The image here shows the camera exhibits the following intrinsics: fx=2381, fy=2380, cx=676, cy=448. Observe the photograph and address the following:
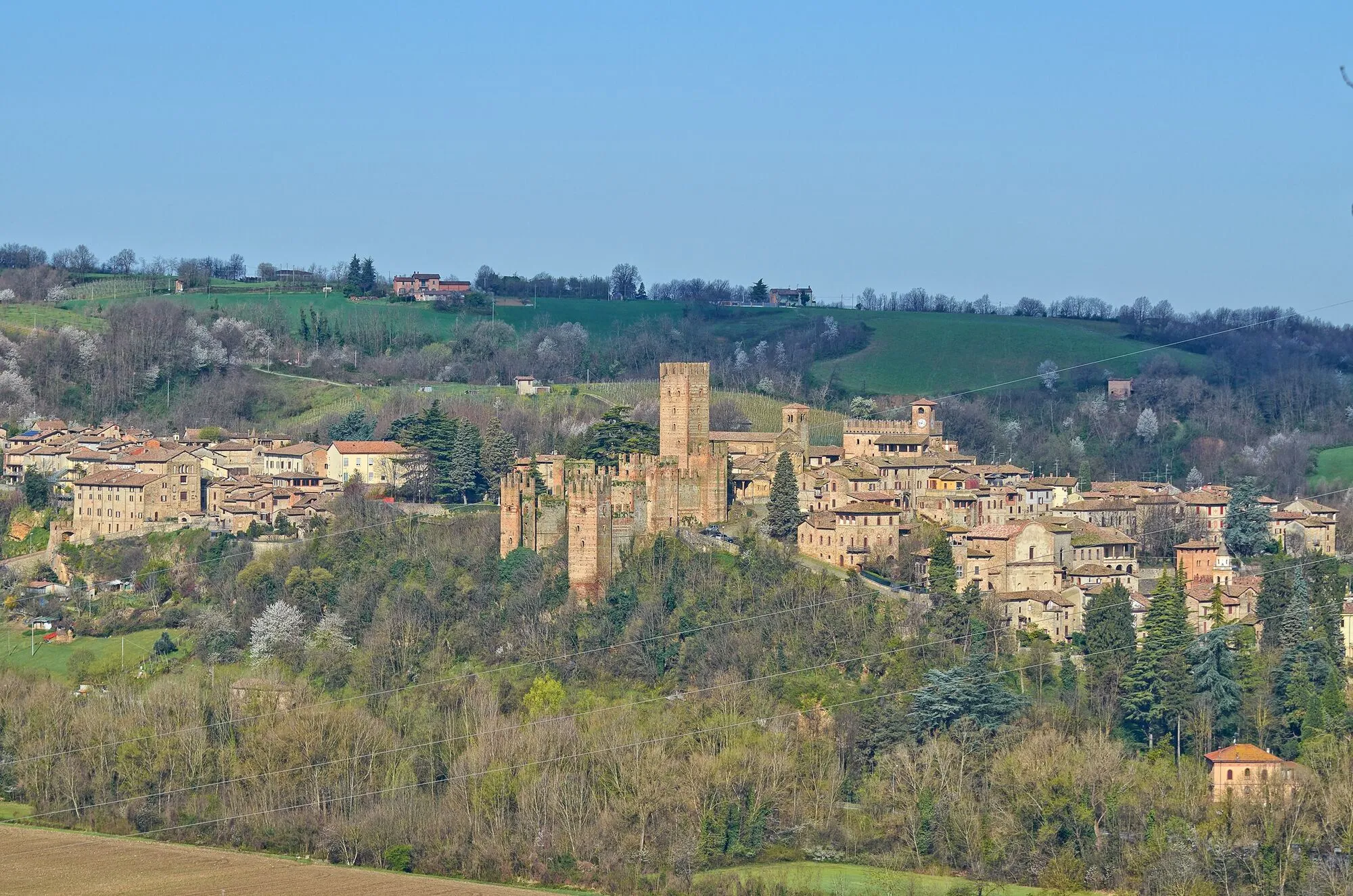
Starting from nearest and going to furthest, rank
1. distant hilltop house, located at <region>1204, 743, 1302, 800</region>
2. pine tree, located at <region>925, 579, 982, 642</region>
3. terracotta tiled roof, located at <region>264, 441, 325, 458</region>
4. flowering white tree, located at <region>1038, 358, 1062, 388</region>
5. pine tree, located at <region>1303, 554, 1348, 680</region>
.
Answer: distant hilltop house, located at <region>1204, 743, 1302, 800</region> < pine tree, located at <region>1303, 554, 1348, 680</region> < pine tree, located at <region>925, 579, 982, 642</region> < terracotta tiled roof, located at <region>264, 441, 325, 458</region> < flowering white tree, located at <region>1038, 358, 1062, 388</region>

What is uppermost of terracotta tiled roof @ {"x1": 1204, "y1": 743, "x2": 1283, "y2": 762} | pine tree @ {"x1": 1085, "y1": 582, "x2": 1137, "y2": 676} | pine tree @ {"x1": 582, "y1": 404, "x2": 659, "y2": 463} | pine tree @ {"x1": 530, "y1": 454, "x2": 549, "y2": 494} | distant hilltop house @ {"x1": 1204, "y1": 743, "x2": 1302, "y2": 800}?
pine tree @ {"x1": 582, "y1": 404, "x2": 659, "y2": 463}

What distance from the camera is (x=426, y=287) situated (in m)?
120

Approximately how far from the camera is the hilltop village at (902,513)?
55.8 metres

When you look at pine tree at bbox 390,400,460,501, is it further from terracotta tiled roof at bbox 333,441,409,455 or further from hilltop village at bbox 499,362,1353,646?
hilltop village at bbox 499,362,1353,646

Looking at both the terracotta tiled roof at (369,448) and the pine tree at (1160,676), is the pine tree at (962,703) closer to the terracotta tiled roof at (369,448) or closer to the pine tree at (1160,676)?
the pine tree at (1160,676)

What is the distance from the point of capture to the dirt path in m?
44.0

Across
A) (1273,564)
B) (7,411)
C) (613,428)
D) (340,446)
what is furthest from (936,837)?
(7,411)

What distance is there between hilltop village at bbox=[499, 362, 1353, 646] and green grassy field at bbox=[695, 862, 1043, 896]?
11236 millimetres

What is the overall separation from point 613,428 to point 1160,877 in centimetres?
2710

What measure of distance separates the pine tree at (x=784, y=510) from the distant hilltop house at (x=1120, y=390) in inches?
1622

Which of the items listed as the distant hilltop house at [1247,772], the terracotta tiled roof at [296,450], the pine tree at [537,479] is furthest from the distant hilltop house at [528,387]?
the distant hilltop house at [1247,772]

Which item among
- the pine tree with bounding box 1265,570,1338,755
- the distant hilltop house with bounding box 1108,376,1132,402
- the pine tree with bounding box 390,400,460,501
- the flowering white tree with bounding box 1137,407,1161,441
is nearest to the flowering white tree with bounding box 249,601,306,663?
the pine tree with bounding box 390,400,460,501

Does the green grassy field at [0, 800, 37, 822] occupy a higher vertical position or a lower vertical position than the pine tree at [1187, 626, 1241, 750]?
lower

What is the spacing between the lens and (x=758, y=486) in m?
63.6
